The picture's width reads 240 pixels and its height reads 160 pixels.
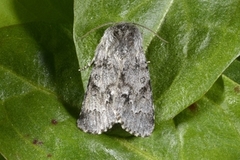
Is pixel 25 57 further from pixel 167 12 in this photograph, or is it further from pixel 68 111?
pixel 167 12

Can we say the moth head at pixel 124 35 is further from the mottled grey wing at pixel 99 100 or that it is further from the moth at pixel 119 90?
the mottled grey wing at pixel 99 100

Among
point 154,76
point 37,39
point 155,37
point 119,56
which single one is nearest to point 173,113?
point 154,76

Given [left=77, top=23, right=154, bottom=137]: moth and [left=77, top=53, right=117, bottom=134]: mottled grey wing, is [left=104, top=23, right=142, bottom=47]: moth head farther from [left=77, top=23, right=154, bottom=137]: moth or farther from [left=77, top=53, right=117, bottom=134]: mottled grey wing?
[left=77, top=53, right=117, bottom=134]: mottled grey wing

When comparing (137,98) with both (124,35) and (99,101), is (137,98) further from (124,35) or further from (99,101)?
(124,35)

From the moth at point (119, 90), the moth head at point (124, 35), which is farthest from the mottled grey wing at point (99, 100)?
the moth head at point (124, 35)

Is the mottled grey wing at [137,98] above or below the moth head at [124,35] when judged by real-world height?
below

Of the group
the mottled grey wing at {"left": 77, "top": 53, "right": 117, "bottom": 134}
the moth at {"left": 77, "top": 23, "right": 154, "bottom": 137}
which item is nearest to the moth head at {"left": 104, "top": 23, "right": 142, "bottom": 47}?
the moth at {"left": 77, "top": 23, "right": 154, "bottom": 137}

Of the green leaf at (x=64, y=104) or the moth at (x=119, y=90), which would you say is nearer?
the green leaf at (x=64, y=104)
